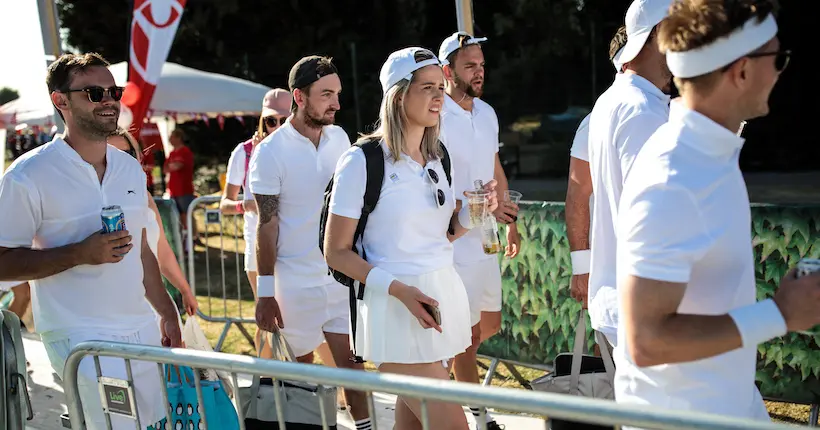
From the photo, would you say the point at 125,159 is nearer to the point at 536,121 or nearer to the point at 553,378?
the point at 553,378

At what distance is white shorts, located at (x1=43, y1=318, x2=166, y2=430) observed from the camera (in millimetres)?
3480

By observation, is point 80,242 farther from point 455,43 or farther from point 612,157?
point 455,43

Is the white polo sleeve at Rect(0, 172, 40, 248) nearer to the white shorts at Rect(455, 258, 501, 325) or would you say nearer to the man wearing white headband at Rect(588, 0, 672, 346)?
the man wearing white headband at Rect(588, 0, 672, 346)

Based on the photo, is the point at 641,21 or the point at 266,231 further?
the point at 266,231

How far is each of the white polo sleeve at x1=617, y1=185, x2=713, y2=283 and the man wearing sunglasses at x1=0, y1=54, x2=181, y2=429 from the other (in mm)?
2178

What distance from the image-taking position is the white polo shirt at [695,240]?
6.53ft

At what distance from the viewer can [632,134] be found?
3.36 metres

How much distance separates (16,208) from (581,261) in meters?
2.52

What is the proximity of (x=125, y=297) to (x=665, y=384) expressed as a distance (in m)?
2.38

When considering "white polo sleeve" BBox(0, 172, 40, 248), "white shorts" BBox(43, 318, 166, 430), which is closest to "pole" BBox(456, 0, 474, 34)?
"white shorts" BBox(43, 318, 166, 430)

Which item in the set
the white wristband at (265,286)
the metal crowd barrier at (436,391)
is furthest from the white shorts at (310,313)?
the metal crowd barrier at (436,391)

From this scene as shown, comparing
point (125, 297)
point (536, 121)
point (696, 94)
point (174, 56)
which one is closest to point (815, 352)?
point (696, 94)

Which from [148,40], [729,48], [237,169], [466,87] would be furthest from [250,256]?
[729,48]

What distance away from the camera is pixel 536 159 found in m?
19.8
